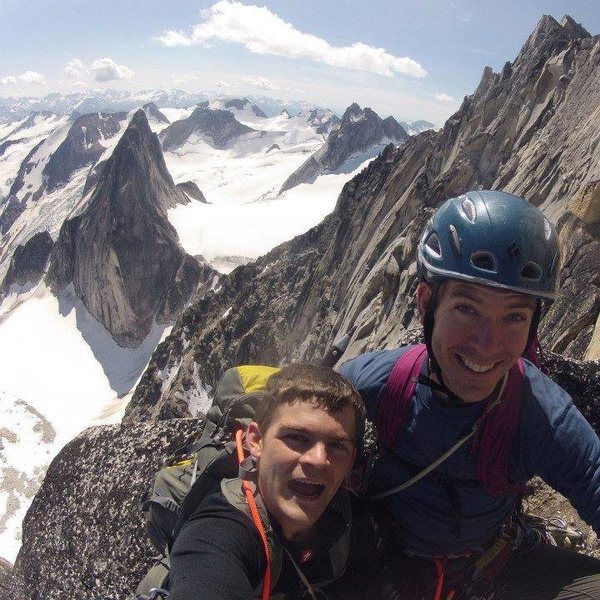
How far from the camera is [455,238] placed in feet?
14.2

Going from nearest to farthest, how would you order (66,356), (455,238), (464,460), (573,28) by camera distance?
(464,460) → (455,238) → (573,28) → (66,356)

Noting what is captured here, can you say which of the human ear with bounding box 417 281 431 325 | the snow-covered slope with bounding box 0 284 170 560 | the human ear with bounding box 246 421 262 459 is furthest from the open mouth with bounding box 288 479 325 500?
the snow-covered slope with bounding box 0 284 170 560

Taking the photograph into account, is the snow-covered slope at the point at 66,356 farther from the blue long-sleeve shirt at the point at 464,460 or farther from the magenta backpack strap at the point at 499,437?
the magenta backpack strap at the point at 499,437

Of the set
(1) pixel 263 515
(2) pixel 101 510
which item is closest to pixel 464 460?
(1) pixel 263 515

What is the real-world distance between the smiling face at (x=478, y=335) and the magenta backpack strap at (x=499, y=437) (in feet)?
0.64

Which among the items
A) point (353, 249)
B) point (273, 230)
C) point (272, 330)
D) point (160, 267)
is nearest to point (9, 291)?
point (160, 267)

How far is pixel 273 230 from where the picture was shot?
133 metres

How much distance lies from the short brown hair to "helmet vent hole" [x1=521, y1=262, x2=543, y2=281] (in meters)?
1.74

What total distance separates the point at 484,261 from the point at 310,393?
1.80m

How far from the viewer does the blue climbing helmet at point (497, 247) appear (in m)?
3.96

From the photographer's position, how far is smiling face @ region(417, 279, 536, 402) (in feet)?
12.4

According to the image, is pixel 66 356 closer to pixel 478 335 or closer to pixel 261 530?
pixel 261 530

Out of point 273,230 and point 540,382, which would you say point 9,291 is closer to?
point 273,230

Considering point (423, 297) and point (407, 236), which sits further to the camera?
point (407, 236)
